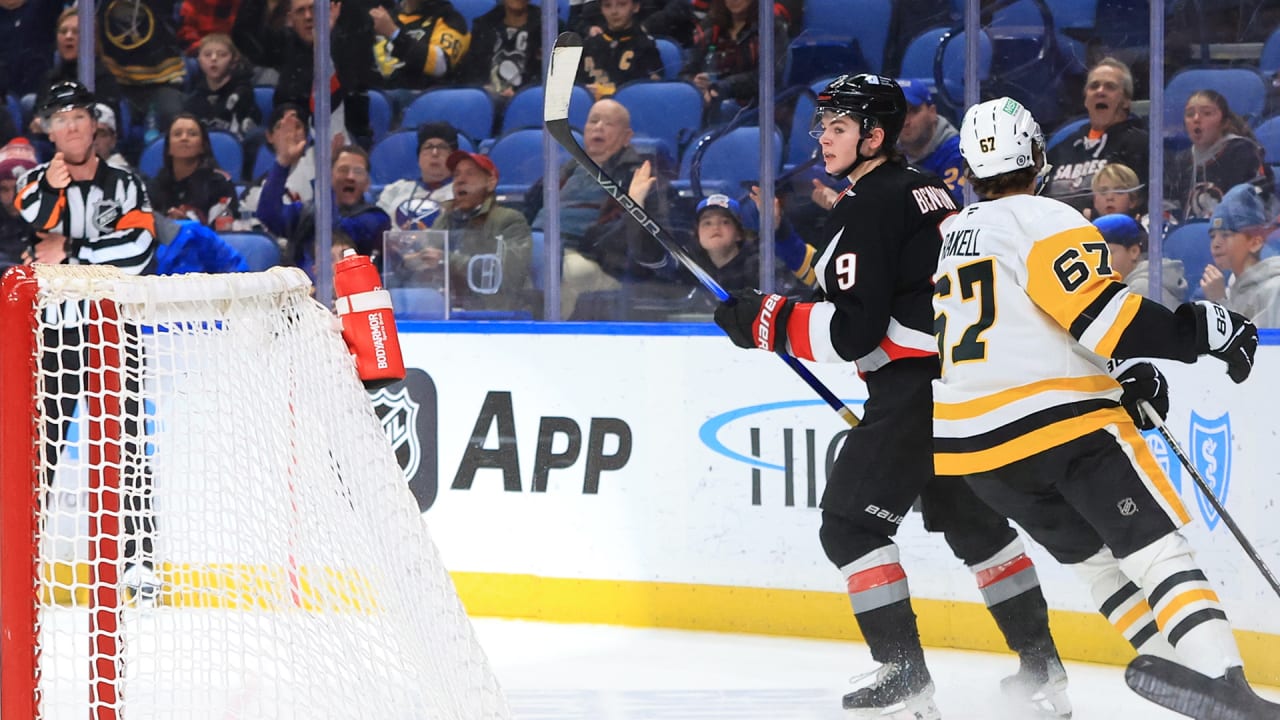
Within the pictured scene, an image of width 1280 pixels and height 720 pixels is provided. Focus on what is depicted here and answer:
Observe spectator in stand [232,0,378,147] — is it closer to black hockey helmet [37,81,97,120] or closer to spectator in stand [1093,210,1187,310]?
black hockey helmet [37,81,97,120]

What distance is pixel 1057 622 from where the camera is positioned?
3.46 m

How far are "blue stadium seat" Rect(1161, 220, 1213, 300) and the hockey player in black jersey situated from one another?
3.51 feet

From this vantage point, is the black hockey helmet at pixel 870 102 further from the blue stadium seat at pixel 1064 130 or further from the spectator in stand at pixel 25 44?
the spectator in stand at pixel 25 44

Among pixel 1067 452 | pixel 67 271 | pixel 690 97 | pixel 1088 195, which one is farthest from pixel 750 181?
pixel 67 271

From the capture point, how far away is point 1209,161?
3605 mm

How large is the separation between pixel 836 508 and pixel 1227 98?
5.20ft

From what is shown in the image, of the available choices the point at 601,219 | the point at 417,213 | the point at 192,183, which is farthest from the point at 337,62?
the point at 601,219

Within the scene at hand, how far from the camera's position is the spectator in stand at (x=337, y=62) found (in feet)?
15.0

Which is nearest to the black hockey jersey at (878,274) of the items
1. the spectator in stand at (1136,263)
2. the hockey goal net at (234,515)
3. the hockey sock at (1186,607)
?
the hockey sock at (1186,607)

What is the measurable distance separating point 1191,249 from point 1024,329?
1.36 metres

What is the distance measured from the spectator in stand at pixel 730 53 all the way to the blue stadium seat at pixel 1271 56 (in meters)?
1.23

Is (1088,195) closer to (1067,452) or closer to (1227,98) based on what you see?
(1227,98)

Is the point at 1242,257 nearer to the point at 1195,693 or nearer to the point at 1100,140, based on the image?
the point at 1100,140

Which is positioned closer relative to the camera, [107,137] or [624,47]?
[624,47]
